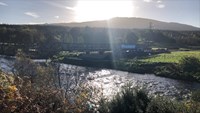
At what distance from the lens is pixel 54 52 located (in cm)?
14075

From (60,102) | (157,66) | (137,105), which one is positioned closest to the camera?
(60,102)

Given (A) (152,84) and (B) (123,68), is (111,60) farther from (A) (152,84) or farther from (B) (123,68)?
(A) (152,84)

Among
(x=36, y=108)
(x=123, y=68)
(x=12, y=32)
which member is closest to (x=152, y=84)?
(x=123, y=68)

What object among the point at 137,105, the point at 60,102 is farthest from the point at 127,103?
the point at 60,102

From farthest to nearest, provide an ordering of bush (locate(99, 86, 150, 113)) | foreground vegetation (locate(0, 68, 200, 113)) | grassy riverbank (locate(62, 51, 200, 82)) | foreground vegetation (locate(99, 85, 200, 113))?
grassy riverbank (locate(62, 51, 200, 82)) → bush (locate(99, 86, 150, 113)) → foreground vegetation (locate(99, 85, 200, 113)) → foreground vegetation (locate(0, 68, 200, 113))

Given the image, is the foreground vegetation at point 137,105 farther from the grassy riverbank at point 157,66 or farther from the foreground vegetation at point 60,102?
the grassy riverbank at point 157,66

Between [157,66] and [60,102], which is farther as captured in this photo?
[157,66]

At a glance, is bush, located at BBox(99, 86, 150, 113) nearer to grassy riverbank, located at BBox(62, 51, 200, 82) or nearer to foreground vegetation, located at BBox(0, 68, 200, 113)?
foreground vegetation, located at BBox(0, 68, 200, 113)

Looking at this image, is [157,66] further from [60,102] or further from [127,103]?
[60,102]

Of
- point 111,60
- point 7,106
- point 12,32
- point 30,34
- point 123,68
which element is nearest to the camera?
point 7,106

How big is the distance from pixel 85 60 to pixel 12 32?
320 feet

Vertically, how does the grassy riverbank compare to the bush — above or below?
below

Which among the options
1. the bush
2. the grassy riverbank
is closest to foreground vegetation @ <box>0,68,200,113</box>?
the bush

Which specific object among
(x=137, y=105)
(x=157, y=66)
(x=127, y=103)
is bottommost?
(x=157, y=66)
